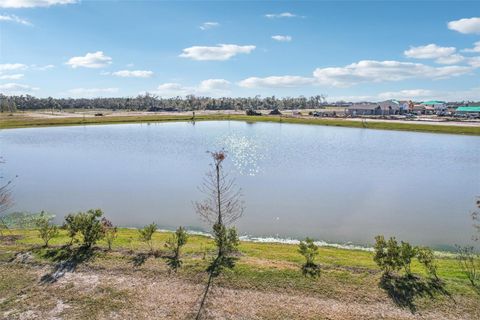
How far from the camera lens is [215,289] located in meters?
11.6

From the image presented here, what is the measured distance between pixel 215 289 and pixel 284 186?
64.3 feet

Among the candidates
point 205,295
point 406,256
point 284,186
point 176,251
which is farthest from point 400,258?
point 284,186

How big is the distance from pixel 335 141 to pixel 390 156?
18.0 meters

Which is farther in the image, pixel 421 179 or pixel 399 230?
pixel 421 179

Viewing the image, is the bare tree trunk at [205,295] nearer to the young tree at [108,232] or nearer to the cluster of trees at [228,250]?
the cluster of trees at [228,250]

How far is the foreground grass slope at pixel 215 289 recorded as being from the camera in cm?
1031

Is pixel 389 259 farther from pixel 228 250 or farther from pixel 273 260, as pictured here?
pixel 228 250

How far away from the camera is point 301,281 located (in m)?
12.0

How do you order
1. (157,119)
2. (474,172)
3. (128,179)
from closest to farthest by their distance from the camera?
(128,179)
(474,172)
(157,119)

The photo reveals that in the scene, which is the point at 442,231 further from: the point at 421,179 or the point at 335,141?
the point at 335,141

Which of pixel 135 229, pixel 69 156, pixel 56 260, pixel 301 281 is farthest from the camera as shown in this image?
pixel 69 156

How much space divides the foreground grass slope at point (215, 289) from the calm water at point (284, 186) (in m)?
6.80

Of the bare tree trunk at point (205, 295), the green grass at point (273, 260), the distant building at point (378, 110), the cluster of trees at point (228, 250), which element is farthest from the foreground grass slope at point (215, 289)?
the distant building at point (378, 110)

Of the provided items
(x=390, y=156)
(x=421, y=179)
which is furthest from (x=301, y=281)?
(x=390, y=156)
